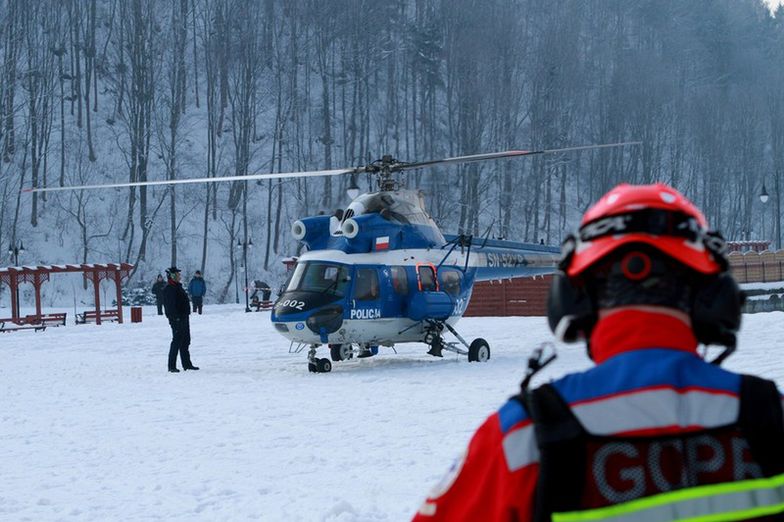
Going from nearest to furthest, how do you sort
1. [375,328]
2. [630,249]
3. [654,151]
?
[630,249] → [375,328] → [654,151]

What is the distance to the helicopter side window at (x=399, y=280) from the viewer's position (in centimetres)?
1531

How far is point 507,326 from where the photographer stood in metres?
25.2

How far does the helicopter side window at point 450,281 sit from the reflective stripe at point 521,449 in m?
14.4

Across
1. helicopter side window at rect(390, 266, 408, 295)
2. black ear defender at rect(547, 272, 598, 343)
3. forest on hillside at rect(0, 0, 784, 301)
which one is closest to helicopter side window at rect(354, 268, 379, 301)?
helicopter side window at rect(390, 266, 408, 295)

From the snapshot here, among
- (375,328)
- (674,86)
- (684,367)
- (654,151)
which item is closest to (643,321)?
(684,367)

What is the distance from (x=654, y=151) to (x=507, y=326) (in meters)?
49.7

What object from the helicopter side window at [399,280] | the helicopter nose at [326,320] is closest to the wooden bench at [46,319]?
the helicopter side window at [399,280]

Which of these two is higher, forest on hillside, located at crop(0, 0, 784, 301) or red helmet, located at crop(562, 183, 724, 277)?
forest on hillside, located at crop(0, 0, 784, 301)

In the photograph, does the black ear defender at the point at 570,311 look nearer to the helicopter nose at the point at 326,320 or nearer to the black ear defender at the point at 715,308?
the black ear defender at the point at 715,308

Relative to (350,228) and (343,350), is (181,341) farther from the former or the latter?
(350,228)

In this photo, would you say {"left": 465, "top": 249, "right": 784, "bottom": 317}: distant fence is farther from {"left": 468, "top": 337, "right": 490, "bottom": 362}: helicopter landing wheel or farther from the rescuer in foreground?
the rescuer in foreground

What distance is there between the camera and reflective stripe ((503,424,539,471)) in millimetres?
1612

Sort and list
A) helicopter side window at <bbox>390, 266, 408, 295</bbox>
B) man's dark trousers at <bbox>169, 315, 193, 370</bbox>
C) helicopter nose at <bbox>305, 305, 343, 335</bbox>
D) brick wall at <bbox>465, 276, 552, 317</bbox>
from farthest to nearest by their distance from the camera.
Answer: brick wall at <bbox>465, 276, 552, 317</bbox> < man's dark trousers at <bbox>169, 315, 193, 370</bbox> < helicopter side window at <bbox>390, 266, 408, 295</bbox> < helicopter nose at <bbox>305, 305, 343, 335</bbox>

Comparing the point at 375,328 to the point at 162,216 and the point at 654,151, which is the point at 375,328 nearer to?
the point at 162,216
